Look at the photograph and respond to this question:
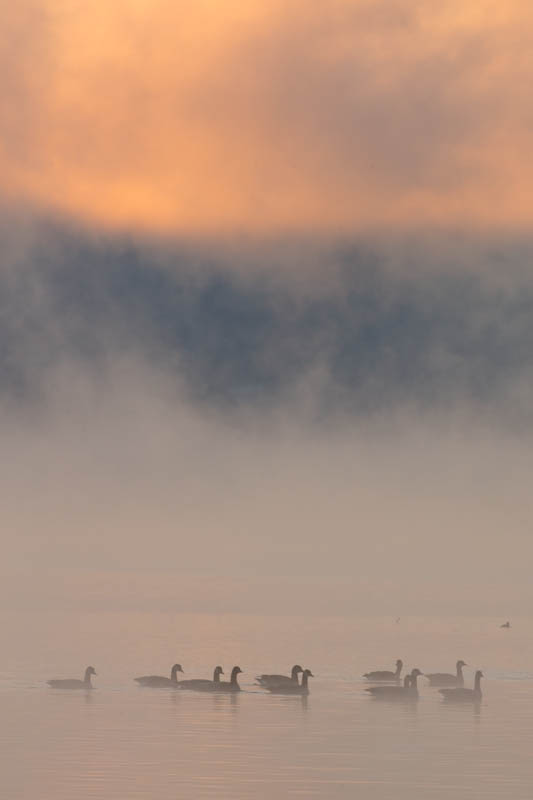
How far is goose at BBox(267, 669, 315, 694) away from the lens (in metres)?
77.1

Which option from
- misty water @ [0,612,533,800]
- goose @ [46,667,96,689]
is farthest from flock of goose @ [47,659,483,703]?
misty water @ [0,612,533,800]

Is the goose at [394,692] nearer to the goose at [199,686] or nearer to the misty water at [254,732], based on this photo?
the misty water at [254,732]

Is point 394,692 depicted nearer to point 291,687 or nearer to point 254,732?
point 291,687

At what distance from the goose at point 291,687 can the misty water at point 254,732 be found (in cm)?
92

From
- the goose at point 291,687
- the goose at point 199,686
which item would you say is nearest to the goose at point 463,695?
the goose at point 291,687

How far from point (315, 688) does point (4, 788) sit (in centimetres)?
3626

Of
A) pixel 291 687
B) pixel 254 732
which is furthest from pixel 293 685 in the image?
pixel 254 732

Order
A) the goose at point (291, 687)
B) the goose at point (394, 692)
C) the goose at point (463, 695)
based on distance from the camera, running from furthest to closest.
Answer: the goose at point (291, 687) < the goose at point (394, 692) < the goose at point (463, 695)

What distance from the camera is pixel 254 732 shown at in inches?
2459

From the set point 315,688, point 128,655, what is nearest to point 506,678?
point 315,688

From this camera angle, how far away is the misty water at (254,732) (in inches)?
1913

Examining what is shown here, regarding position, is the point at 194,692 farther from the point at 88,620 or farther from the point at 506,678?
the point at 88,620

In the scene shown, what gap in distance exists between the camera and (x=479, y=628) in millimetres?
175125

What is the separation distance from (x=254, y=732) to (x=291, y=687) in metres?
15.5
